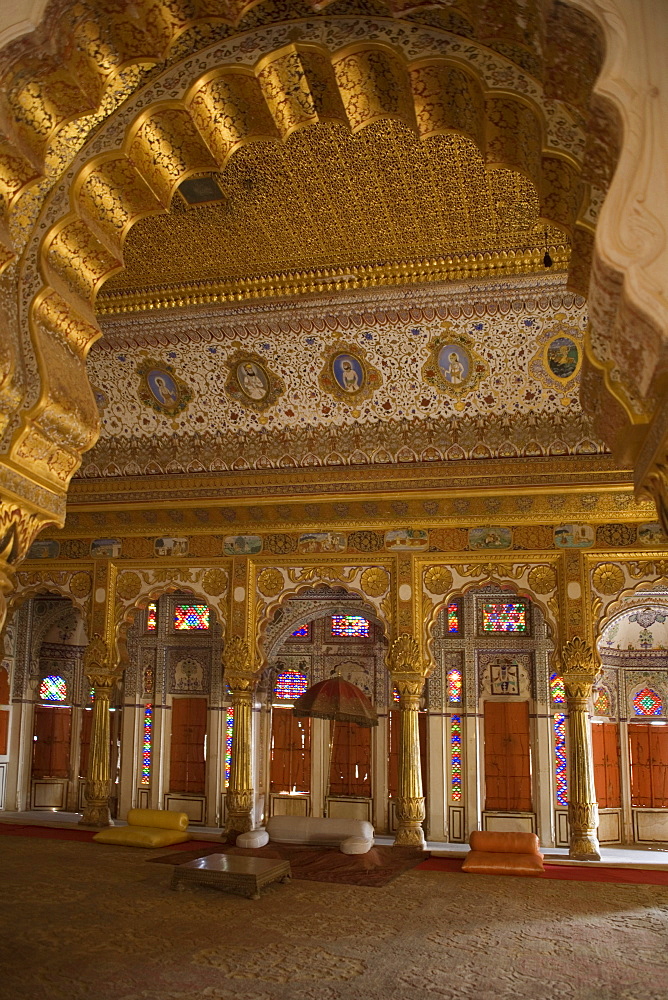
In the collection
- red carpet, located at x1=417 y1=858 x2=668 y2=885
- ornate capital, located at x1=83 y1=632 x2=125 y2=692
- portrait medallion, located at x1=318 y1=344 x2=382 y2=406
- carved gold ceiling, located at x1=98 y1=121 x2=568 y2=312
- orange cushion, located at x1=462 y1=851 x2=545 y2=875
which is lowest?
red carpet, located at x1=417 y1=858 x2=668 y2=885

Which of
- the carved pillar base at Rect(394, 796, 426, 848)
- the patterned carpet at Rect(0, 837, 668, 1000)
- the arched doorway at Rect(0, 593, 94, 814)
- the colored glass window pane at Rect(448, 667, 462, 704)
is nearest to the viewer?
the patterned carpet at Rect(0, 837, 668, 1000)

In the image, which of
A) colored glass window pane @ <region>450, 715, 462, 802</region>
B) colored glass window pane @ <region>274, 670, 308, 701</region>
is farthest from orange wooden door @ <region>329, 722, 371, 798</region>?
colored glass window pane @ <region>450, 715, 462, 802</region>

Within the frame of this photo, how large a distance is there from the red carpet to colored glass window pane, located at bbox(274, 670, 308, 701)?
179 inches

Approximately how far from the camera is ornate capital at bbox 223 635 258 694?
35.0ft

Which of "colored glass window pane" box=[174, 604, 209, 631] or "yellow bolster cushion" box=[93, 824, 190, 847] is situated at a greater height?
"colored glass window pane" box=[174, 604, 209, 631]

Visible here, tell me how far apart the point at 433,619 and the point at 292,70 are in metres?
7.24

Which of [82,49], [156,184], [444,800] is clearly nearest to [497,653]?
[444,800]

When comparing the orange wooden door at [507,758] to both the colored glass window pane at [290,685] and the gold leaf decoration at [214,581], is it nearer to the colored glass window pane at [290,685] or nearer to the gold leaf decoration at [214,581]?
the colored glass window pane at [290,685]

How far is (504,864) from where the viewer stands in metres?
8.30

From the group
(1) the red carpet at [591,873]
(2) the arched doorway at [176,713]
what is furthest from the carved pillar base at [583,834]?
(2) the arched doorway at [176,713]

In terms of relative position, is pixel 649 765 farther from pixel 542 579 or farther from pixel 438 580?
pixel 438 580

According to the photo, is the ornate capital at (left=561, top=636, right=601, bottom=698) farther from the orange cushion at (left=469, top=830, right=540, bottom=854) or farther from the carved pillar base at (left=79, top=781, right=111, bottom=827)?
the carved pillar base at (left=79, top=781, right=111, bottom=827)

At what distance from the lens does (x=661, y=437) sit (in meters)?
3.03

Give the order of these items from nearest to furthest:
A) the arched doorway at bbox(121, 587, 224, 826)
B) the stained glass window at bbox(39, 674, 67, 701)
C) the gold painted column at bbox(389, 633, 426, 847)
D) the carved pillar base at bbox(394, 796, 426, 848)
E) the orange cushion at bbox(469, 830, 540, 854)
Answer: the orange cushion at bbox(469, 830, 540, 854), the carved pillar base at bbox(394, 796, 426, 848), the gold painted column at bbox(389, 633, 426, 847), the arched doorway at bbox(121, 587, 224, 826), the stained glass window at bbox(39, 674, 67, 701)
